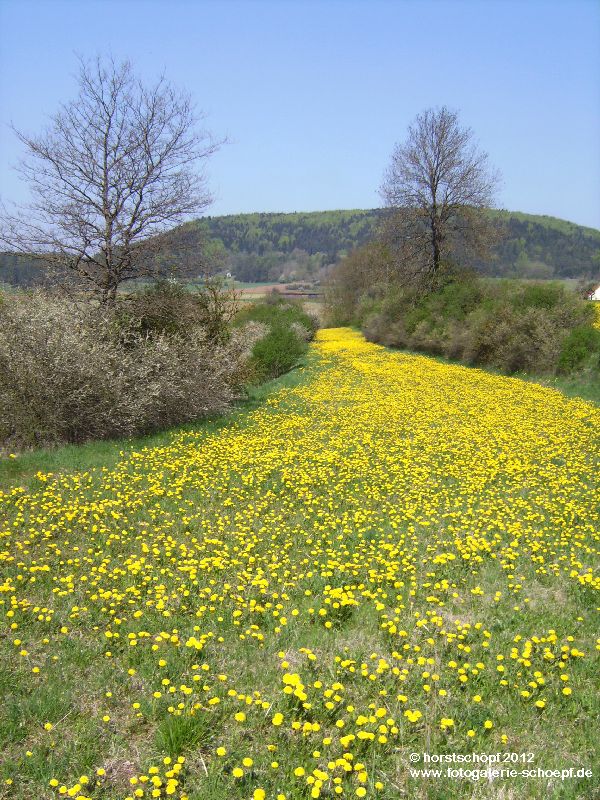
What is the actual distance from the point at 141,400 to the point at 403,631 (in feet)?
25.4

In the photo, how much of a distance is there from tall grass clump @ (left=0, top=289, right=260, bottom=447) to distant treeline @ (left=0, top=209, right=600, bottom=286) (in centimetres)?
145

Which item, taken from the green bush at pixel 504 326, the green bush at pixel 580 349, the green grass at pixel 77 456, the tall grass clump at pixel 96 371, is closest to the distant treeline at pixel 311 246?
the tall grass clump at pixel 96 371

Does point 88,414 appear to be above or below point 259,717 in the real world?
above

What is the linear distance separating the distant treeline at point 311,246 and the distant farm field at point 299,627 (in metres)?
6.42

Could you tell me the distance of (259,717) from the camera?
3.48 metres

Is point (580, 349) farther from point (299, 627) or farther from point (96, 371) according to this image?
point (299, 627)

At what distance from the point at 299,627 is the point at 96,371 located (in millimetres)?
7061

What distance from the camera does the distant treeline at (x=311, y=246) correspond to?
13.4m

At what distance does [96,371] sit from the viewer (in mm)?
9906

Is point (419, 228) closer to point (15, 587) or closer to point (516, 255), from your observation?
point (15, 587)

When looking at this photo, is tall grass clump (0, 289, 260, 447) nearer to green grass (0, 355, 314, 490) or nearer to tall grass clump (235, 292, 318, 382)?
green grass (0, 355, 314, 490)

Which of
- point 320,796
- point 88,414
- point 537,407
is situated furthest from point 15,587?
point 537,407

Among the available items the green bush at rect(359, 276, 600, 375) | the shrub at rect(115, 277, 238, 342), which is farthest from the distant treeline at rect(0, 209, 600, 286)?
the green bush at rect(359, 276, 600, 375)

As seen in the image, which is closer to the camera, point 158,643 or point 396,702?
point 396,702
